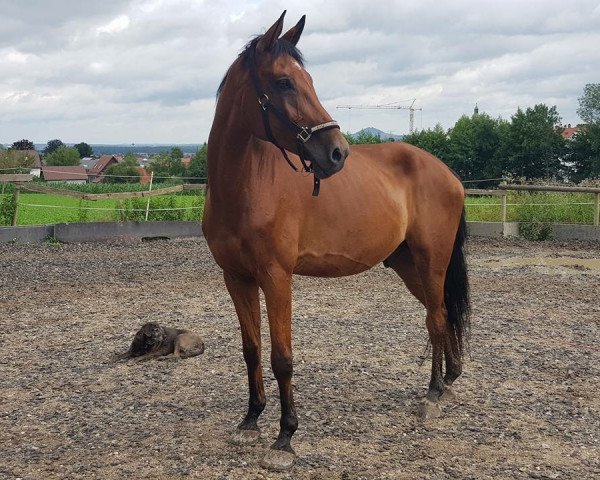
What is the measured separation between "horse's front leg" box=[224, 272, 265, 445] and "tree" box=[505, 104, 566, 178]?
4622cm

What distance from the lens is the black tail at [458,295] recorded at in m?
4.71

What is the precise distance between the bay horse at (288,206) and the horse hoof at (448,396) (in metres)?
0.05

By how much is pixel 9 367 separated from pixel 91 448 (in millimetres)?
2102

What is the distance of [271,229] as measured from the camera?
3.40 m

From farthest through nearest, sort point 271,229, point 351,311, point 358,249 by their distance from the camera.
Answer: point 351,311 < point 358,249 < point 271,229

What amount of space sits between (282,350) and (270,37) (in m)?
1.65

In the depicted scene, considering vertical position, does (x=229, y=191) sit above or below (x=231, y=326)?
above

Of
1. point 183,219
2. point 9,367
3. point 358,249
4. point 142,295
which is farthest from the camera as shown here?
point 183,219

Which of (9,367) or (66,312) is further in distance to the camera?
(66,312)

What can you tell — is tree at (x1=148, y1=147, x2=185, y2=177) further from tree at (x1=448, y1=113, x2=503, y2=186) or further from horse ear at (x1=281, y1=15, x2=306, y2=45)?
horse ear at (x1=281, y1=15, x2=306, y2=45)

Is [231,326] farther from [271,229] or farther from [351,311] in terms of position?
[271,229]

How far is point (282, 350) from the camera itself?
3512 mm

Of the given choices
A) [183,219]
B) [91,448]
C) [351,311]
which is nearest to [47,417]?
[91,448]

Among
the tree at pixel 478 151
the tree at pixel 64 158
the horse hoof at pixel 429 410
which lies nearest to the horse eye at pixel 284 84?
the horse hoof at pixel 429 410
